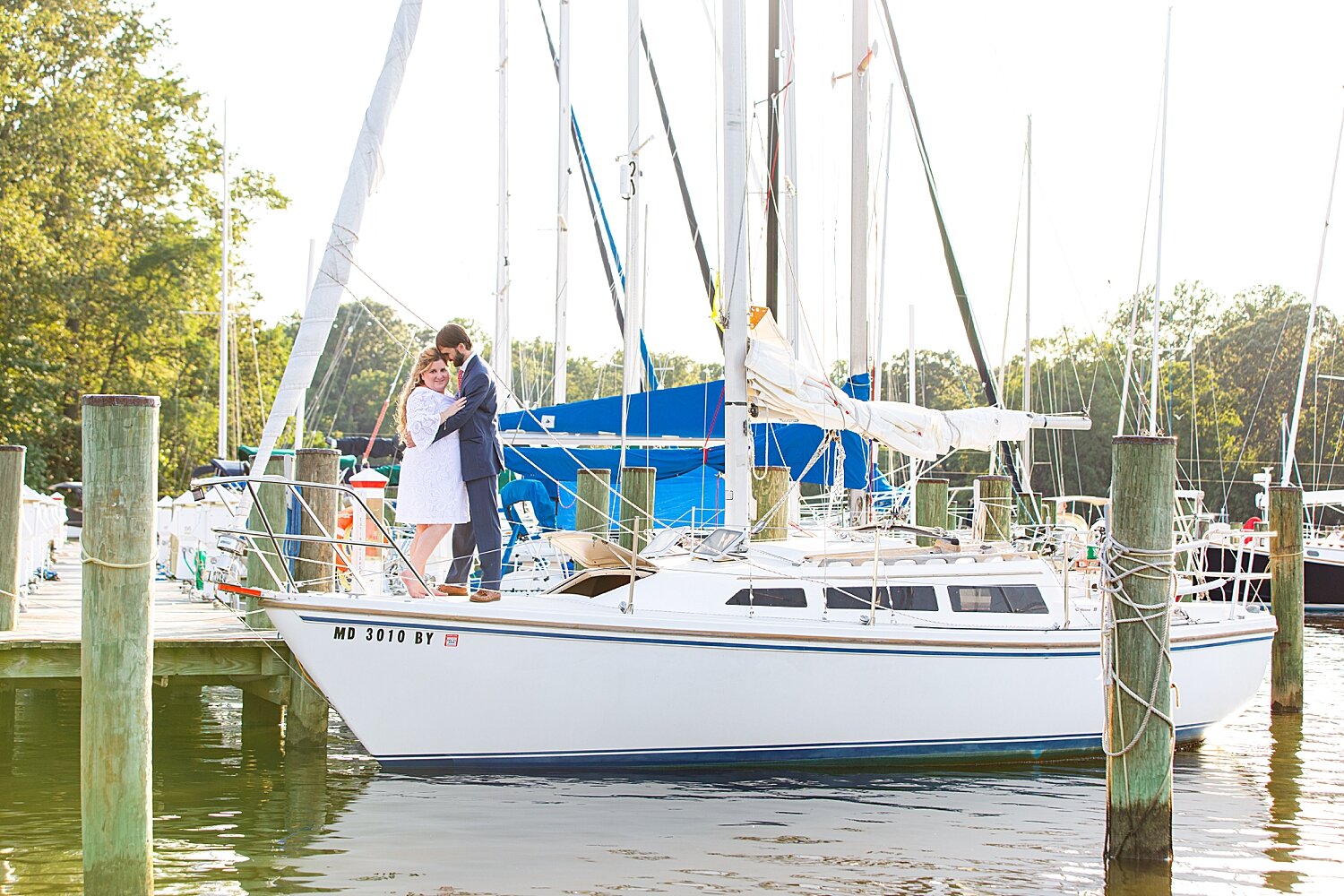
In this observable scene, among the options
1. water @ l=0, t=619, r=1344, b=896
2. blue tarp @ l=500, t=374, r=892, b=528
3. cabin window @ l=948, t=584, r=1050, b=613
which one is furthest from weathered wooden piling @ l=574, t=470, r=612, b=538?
cabin window @ l=948, t=584, r=1050, b=613

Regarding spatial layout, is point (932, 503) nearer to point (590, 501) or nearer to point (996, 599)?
point (590, 501)

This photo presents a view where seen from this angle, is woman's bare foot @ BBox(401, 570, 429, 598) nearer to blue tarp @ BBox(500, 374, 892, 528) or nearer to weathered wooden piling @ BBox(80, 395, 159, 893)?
blue tarp @ BBox(500, 374, 892, 528)

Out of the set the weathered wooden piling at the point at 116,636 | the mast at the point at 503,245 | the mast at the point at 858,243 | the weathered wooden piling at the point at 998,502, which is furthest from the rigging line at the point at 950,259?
the weathered wooden piling at the point at 116,636

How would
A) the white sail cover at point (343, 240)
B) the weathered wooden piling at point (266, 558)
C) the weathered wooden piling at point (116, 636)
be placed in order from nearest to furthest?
the weathered wooden piling at point (116, 636) → the white sail cover at point (343, 240) → the weathered wooden piling at point (266, 558)

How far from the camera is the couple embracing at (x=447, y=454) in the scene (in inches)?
316

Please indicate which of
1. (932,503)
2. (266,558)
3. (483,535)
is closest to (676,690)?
(483,535)

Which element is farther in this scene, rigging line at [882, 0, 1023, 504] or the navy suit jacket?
rigging line at [882, 0, 1023, 504]

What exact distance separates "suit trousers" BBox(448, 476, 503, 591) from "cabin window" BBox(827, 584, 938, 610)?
2284 millimetres

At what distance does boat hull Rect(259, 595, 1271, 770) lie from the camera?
7793mm

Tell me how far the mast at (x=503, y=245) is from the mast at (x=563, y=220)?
0.64 meters

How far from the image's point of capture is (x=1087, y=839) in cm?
747

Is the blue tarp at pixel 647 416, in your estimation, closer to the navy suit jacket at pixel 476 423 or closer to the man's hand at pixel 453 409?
A: the navy suit jacket at pixel 476 423

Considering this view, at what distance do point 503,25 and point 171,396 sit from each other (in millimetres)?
16649

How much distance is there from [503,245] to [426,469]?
31.0 feet
